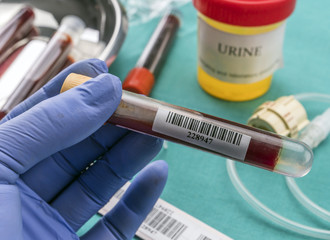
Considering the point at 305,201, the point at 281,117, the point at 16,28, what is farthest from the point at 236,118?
the point at 16,28

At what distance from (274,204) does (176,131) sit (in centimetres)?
28

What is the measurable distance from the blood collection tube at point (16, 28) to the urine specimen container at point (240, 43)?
43 centimetres

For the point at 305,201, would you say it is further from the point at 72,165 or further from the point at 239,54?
the point at 72,165

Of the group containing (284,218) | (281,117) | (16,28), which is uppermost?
(16,28)

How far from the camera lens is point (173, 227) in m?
0.66

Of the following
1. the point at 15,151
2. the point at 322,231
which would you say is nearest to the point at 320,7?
the point at 322,231

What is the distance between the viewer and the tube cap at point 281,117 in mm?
716

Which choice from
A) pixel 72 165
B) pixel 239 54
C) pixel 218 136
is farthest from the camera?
pixel 239 54

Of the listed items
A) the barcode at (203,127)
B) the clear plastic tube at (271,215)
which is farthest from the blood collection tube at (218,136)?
the clear plastic tube at (271,215)

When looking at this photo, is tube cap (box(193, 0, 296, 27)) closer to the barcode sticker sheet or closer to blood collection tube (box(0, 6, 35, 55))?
the barcode sticker sheet

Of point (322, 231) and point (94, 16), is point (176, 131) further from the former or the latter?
point (94, 16)

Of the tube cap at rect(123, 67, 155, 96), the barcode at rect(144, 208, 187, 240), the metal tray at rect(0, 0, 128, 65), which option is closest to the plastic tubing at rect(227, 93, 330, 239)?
the barcode at rect(144, 208, 187, 240)

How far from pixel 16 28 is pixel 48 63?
0.51 feet

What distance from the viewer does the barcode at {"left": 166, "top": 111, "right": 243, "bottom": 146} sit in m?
0.52
